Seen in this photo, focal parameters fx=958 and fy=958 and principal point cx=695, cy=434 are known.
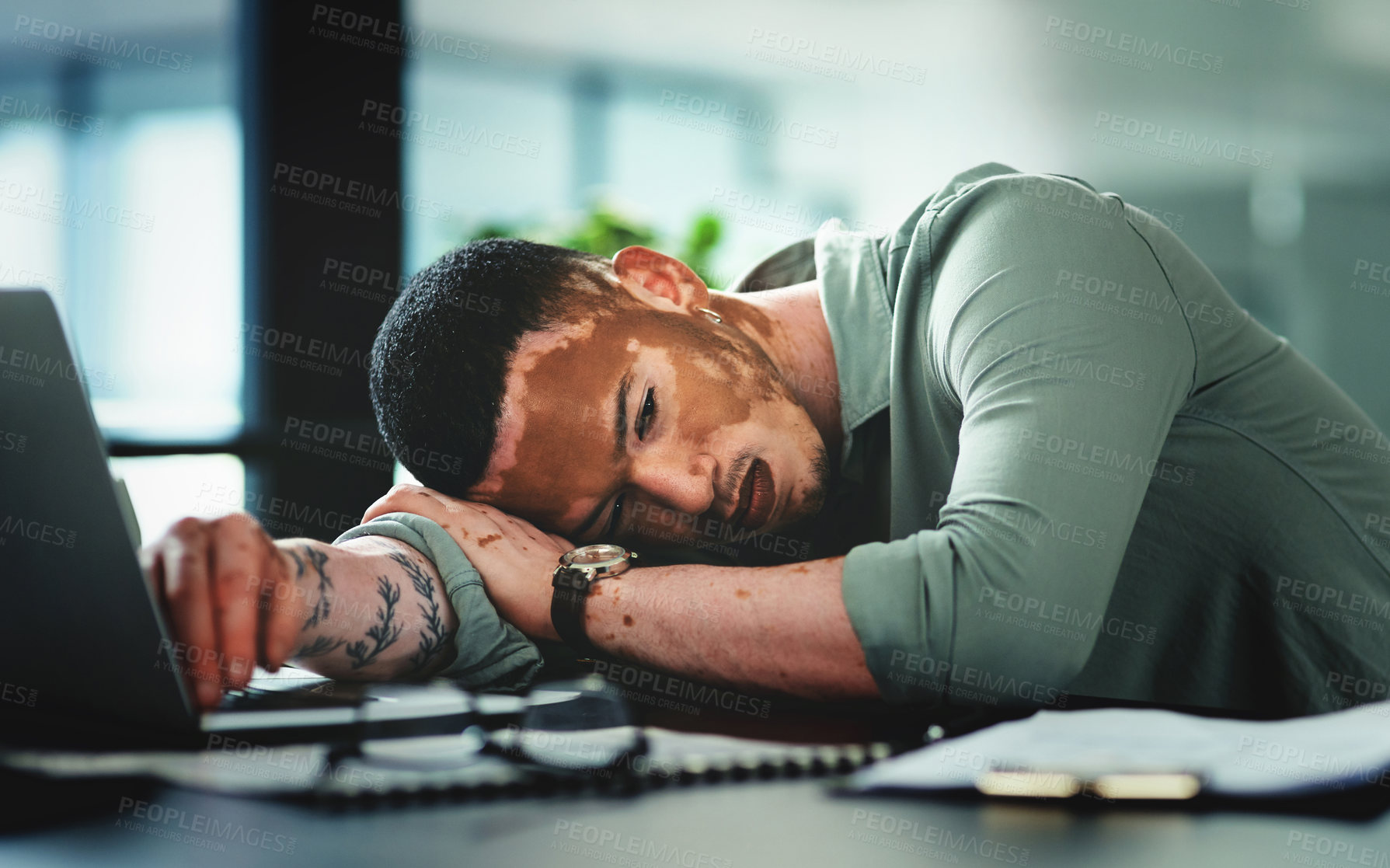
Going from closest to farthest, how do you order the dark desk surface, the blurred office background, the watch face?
the dark desk surface < the watch face < the blurred office background

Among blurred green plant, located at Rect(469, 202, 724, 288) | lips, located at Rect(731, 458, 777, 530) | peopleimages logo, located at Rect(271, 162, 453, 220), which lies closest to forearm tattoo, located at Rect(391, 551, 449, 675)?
lips, located at Rect(731, 458, 777, 530)

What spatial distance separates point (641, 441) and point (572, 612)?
0.23m

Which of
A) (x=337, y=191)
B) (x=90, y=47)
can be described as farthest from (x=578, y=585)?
(x=90, y=47)


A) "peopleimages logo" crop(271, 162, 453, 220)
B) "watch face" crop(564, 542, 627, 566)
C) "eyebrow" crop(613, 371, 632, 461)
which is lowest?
"watch face" crop(564, 542, 627, 566)

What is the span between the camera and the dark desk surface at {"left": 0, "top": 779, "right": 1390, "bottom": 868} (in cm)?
46

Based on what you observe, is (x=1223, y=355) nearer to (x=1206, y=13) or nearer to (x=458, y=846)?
(x=458, y=846)

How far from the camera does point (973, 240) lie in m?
1.01

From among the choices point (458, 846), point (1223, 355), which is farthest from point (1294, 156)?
point (458, 846)

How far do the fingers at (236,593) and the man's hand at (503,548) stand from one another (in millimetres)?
255

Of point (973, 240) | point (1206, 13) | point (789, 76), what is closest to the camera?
point (973, 240)

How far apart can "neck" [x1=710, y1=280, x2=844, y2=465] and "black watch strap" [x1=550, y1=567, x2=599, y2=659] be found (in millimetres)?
424

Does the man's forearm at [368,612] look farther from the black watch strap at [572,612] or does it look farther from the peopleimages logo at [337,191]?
the peopleimages logo at [337,191]

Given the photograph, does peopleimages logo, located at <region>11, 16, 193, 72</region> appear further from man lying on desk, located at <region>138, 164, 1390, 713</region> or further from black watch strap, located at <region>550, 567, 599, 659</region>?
black watch strap, located at <region>550, 567, 599, 659</region>

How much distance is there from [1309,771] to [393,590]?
0.73 meters
